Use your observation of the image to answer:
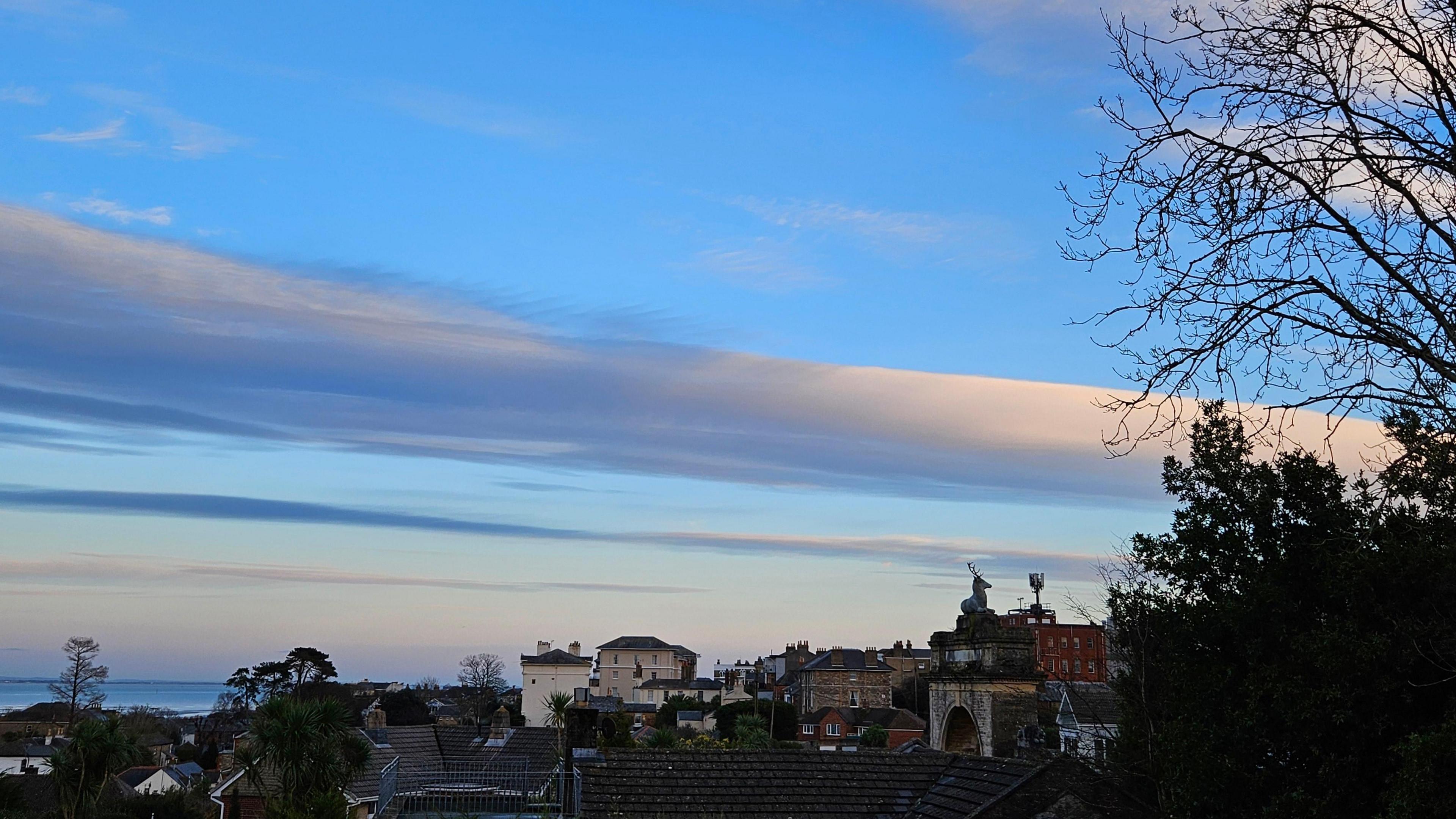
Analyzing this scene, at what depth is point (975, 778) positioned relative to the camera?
18.9 m

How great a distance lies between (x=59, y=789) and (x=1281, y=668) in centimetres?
3774

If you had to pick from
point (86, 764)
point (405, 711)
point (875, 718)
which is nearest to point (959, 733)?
point (86, 764)

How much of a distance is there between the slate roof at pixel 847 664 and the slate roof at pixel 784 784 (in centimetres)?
7133

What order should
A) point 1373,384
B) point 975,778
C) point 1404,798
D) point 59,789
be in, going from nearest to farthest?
point 1373,384, point 1404,798, point 975,778, point 59,789

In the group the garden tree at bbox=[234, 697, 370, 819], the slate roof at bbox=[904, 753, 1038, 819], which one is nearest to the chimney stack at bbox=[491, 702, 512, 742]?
the garden tree at bbox=[234, 697, 370, 819]

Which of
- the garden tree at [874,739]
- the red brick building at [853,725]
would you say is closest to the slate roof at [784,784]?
the garden tree at [874,739]

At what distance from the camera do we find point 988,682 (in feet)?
87.0

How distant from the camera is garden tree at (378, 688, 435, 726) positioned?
84.1 metres

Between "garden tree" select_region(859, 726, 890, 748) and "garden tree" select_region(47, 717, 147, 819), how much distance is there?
3655cm

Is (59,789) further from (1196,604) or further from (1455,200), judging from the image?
(1455,200)

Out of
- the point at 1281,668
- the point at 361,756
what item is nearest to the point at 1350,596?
the point at 1281,668

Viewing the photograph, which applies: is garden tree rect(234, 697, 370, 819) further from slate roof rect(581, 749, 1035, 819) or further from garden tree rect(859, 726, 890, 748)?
garden tree rect(859, 726, 890, 748)

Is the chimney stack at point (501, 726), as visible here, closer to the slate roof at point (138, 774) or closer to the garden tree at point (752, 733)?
the garden tree at point (752, 733)

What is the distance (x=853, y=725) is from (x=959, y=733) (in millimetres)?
47450
